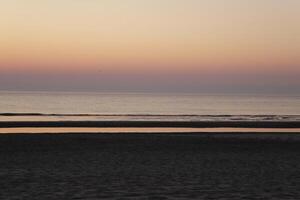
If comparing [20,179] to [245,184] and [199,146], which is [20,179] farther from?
[199,146]

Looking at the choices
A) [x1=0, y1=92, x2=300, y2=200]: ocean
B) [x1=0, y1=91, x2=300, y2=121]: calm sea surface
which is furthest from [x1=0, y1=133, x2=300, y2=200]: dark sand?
[x1=0, y1=91, x2=300, y2=121]: calm sea surface

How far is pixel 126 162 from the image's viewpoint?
19.4m

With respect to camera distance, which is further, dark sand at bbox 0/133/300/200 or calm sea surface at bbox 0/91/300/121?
calm sea surface at bbox 0/91/300/121

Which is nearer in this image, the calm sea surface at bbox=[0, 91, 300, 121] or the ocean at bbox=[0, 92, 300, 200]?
the ocean at bbox=[0, 92, 300, 200]

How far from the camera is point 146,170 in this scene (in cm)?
1719

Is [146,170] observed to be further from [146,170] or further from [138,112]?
[138,112]

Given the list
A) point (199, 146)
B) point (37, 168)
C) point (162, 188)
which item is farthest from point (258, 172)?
point (199, 146)

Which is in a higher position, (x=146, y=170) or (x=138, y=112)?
(x=138, y=112)

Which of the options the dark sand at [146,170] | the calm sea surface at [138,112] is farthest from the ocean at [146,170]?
the calm sea surface at [138,112]

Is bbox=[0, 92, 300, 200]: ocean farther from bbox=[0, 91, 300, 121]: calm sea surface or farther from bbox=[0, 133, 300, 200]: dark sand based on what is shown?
bbox=[0, 91, 300, 121]: calm sea surface

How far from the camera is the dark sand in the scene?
13008 millimetres

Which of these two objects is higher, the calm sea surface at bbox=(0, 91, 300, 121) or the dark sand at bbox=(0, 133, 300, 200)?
the calm sea surface at bbox=(0, 91, 300, 121)

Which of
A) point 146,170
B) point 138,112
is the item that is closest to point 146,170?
point 146,170

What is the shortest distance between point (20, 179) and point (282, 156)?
11773 mm
